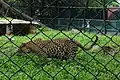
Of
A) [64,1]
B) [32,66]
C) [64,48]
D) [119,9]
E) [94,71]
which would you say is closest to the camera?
[64,1]

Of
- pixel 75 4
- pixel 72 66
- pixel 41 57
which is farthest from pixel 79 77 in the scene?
pixel 75 4

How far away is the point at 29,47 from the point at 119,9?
2.55 meters

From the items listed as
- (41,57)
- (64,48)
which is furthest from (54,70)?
(64,48)

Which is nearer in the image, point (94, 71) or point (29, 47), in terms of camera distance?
point (94, 71)

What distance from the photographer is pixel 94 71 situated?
383 cm

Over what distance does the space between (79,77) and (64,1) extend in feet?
5.64

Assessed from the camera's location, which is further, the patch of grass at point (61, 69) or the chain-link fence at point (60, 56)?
the patch of grass at point (61, 69)

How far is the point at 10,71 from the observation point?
390 cm

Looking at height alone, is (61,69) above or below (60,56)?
above

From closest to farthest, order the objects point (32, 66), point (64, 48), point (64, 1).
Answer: point (64, 1)
point (32, 66)
point (64, 48)

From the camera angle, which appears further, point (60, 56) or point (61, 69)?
point (60, 56)

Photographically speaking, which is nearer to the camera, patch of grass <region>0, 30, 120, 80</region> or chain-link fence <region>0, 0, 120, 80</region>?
chain-link fence <region>0, 0, 120, 80</region>

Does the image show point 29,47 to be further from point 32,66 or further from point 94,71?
point 94,71

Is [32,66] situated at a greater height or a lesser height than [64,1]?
lesser
